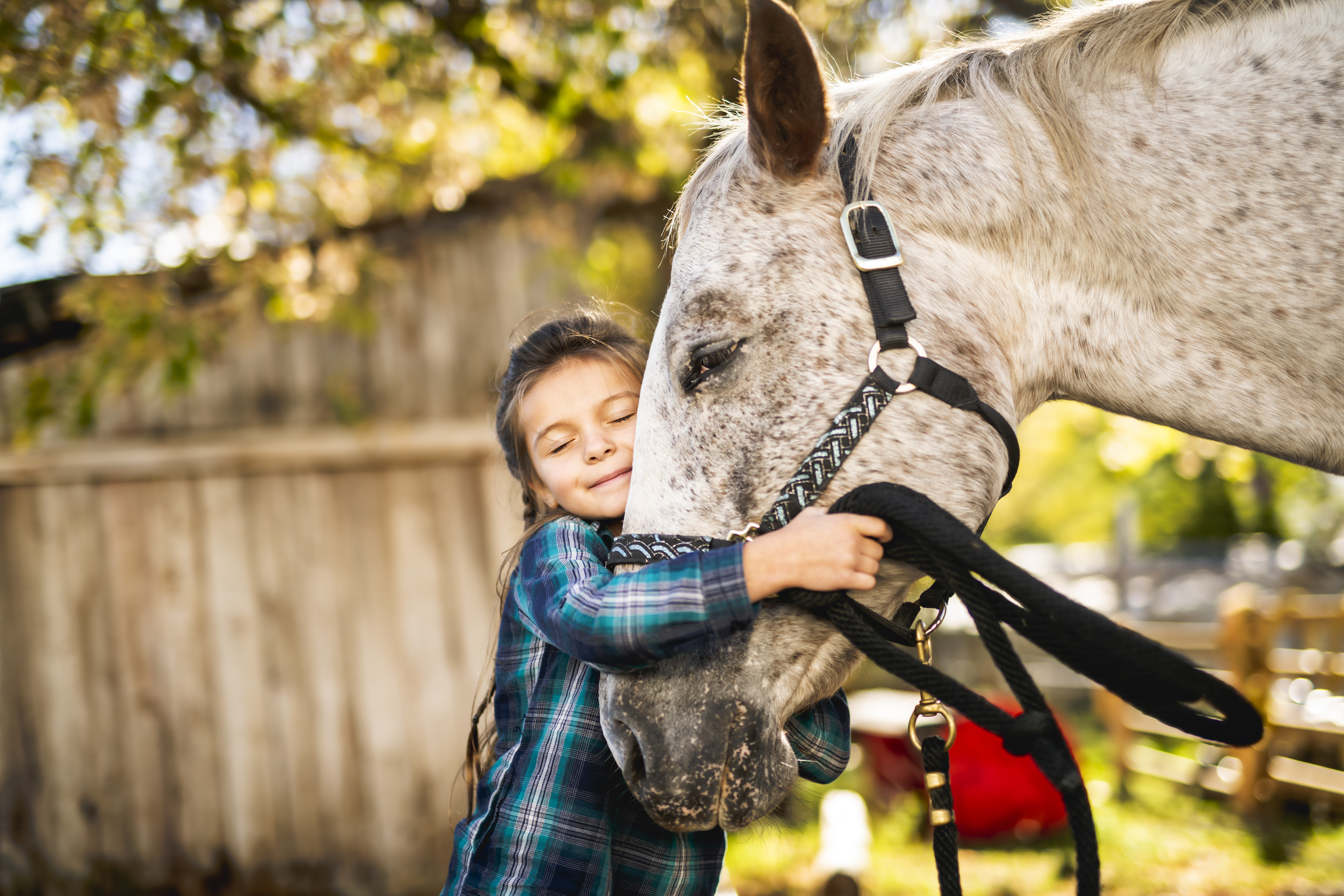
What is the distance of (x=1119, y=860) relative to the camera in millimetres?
4410

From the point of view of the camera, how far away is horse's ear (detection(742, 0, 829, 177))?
1.29 meters

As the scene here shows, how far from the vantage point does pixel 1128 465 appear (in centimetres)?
647

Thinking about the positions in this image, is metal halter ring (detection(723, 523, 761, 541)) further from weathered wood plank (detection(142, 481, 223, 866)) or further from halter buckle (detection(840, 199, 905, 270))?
Result: weathered wood plank (detection(142, 481, 223, 866))

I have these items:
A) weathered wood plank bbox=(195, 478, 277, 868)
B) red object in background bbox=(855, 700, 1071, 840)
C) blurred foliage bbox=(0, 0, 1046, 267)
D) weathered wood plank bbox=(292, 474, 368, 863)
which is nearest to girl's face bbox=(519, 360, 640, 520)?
blurred foliage bbox=(0, 0, 1046, 267)

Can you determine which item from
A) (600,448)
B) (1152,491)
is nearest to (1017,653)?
(600,448)

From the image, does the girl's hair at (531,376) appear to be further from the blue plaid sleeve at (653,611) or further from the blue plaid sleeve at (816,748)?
the blue plaid sleeve at (816,748)

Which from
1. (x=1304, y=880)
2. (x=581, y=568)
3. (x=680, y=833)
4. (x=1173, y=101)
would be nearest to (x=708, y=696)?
(x=581, y=568)

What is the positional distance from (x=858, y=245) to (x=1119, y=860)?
Result: 4.55 meters

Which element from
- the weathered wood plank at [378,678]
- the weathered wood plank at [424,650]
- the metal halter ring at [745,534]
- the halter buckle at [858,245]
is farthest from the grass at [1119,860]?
the halter buckle at [858,245]

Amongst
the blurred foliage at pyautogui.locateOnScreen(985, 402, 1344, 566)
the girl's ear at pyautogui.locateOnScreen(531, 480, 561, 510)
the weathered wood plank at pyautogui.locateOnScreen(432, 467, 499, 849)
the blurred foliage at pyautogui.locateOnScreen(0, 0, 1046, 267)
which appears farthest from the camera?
the blurred foliage at pyautogui.locateOnScreen(985, 402, 1344, 566)

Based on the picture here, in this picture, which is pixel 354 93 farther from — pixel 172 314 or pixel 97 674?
pixel 97 674

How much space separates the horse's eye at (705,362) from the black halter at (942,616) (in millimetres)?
233

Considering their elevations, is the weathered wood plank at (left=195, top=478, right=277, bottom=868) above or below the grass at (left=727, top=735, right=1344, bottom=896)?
above

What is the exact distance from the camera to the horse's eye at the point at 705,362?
145 cm
